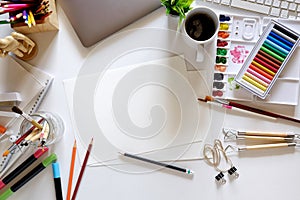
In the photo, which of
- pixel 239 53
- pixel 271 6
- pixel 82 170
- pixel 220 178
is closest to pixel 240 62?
pixel 239 53

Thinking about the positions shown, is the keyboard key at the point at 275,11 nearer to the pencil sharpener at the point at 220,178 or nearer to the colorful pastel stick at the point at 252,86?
the colorful pastel stick at the point at 252,86

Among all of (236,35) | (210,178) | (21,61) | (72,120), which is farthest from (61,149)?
(236,35)

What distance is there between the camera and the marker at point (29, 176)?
0.72 meters

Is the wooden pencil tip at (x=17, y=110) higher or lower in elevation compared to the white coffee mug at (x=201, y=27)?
lower

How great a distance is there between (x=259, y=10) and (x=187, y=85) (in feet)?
0.65

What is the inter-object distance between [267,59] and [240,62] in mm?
50

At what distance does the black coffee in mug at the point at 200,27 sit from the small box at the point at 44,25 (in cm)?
25

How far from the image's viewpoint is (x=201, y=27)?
2.26 ft

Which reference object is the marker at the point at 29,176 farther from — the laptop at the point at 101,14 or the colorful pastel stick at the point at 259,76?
the colorful pastel stick at the point at 259,76

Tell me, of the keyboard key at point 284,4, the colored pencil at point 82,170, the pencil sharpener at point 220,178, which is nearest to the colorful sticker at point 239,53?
the keyboard key at point 284,4

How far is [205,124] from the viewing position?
728 millimetres

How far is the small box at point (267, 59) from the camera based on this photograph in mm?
696

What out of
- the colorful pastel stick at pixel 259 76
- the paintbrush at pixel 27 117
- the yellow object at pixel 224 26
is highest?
the yellow object at pixel 224 26

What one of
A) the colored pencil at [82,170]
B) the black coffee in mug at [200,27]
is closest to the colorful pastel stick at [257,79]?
the black coffee in mug at [200,27]
